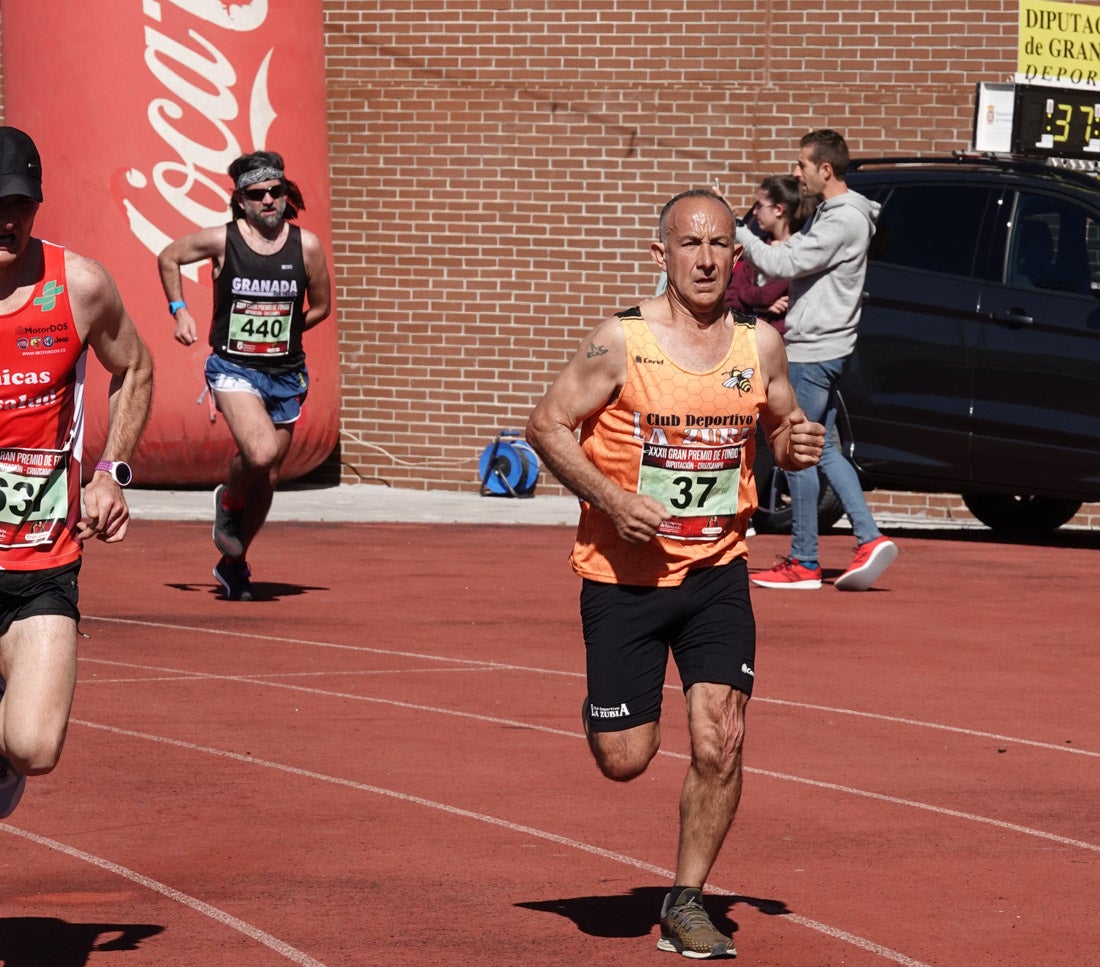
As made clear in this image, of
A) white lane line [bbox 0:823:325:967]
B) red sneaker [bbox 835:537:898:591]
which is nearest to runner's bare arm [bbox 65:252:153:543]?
white lane line [bbox 0:823:325:967]

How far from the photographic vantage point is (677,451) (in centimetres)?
613

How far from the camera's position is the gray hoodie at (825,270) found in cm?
1250

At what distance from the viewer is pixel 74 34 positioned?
17422 millimetres

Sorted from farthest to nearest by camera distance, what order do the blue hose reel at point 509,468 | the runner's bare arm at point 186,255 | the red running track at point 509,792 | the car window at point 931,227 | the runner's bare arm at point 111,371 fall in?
the blue hose reel at point 509,468, the car window at point 931,227, the runner's bare arm at point 186,255, the red running track at point 509,792, the runner's bare arm at point 111,371

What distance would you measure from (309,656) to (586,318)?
8.09 m

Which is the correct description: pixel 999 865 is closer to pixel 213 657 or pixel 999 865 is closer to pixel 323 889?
pixel 323 889

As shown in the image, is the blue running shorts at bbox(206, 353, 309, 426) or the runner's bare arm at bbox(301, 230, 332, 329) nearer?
the blue running shorts at bbox(206, 353, 309, 426)

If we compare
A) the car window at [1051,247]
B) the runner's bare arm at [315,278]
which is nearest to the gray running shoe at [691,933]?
the runner's bare arm at [315,278]

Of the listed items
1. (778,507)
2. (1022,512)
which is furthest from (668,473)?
(1022,512)

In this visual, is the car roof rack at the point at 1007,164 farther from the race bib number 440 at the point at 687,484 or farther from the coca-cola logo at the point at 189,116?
the race bib number 440 at the point at 687,484

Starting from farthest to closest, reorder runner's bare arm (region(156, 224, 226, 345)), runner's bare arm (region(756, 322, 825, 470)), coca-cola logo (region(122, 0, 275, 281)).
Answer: coca-cola logo (region(122, 0, 275, 281)) < runner's bare arm (region(156, 224, 226, 345)) < runner's bare arm (region(756, 322, 825, 470))

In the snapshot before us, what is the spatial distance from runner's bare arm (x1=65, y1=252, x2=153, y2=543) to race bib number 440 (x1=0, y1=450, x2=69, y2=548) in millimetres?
88

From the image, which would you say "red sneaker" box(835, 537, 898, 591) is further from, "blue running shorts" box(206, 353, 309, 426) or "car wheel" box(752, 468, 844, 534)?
"blue running shorts" box(206, 353, 309, 426)

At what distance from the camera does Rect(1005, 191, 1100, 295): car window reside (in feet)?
47.3
